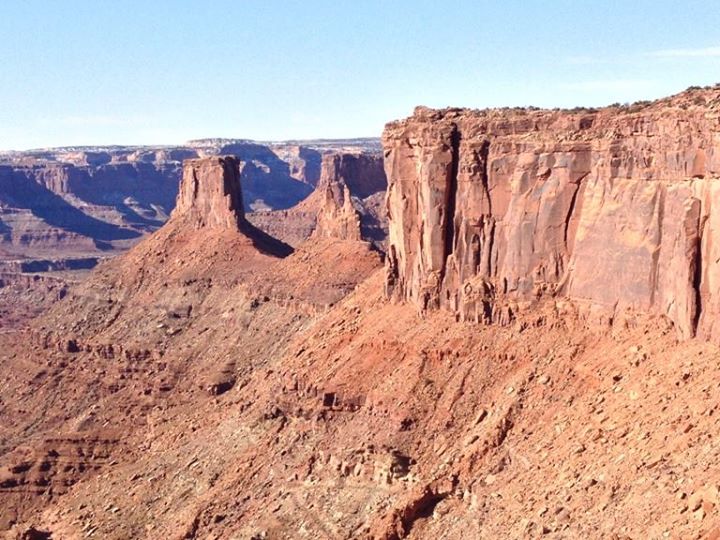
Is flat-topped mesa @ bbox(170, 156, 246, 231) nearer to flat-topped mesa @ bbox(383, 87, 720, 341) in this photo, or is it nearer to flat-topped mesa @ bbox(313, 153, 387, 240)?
flat-topped mesa @ bbox(313, 153, 387, 240)

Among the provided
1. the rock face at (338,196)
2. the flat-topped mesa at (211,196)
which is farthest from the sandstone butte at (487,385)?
the rock face at (338,196)

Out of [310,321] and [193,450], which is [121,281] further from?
[193,450]

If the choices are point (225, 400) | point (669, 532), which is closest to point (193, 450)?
point (225, 400)

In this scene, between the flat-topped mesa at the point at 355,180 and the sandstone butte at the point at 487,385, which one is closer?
the sandstone butte at the point at 487,385

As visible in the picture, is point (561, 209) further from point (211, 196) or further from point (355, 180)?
point (355, 180)

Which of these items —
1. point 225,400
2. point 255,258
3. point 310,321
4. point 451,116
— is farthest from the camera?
point 255,258

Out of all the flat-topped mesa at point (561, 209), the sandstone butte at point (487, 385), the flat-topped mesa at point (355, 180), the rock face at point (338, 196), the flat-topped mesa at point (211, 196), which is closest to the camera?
the sandstone butte at point (487, 385)

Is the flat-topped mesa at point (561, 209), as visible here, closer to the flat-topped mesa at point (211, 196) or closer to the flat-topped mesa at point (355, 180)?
the flat-topped mesa at point (211, 196)
